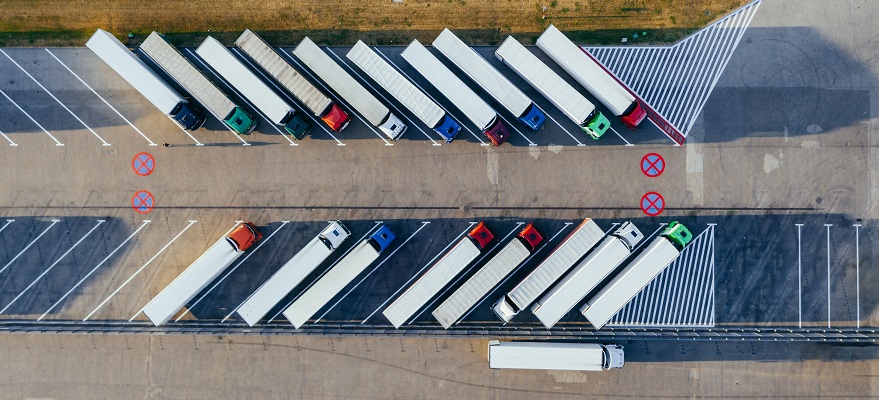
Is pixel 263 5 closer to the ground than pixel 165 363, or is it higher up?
higher up

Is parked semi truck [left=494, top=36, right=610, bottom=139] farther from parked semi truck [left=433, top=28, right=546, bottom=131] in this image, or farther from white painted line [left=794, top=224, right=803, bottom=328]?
white painted line [left=794, top=224, right=803, bottom=328]

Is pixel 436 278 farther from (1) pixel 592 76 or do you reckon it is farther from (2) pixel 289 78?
(1) pixel 592 76

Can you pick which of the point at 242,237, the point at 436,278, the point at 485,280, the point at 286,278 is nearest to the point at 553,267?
the point at 485,280

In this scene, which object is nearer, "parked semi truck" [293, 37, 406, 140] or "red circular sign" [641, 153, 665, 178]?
"parked semi truck" [293, 37, 406, 140]

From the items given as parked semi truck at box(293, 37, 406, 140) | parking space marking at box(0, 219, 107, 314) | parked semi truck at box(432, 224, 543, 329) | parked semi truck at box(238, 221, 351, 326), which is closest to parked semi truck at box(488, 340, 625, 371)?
parked semi truck at box(432, 224, 543, 329)

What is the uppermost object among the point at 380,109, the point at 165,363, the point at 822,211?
the point at 822,211

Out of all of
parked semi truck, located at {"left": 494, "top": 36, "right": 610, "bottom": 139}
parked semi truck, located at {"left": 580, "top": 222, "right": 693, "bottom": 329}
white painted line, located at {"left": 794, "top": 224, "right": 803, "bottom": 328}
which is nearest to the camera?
parked semi truck, located at {"left": 580, "top": 222, "right": 693, "bottom": 329}

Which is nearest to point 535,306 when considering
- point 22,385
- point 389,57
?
point 389,57

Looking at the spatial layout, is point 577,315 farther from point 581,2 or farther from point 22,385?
point 22,385
